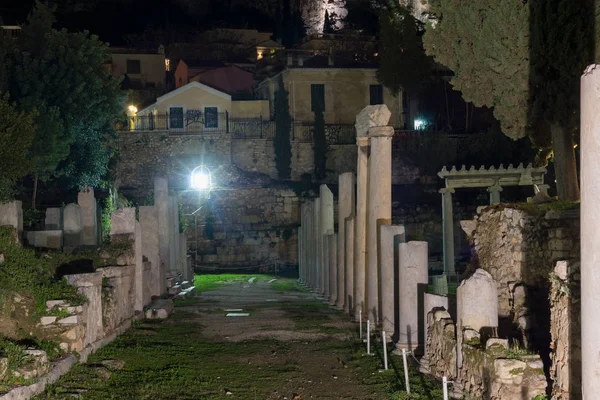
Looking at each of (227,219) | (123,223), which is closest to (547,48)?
(123,223)

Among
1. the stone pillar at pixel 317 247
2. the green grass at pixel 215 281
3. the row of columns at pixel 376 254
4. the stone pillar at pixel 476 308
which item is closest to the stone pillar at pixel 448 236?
the stone pillar at pixel 317 247

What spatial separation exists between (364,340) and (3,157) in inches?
432

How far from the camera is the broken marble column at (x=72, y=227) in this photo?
22891 millimetres

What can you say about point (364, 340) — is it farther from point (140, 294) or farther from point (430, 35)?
point (430, 35)

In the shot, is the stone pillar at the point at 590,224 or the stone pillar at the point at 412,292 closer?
the stone pillar at the point at 590,224

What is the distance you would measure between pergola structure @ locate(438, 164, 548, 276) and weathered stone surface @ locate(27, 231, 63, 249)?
42.7 feet

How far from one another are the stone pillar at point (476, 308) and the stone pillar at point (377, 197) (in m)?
5.68

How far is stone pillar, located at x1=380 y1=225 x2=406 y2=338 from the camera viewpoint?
1512 cm

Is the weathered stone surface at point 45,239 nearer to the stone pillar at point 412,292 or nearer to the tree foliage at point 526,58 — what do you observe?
the tree foliage at point 526,58

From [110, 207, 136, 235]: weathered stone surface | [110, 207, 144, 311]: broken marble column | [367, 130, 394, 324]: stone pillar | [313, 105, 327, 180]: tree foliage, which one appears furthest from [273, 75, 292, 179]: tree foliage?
[367, 130, 394, 324]: stone pillar

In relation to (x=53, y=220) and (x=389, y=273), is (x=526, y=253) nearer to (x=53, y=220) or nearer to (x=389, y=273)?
(x=389, y=273)

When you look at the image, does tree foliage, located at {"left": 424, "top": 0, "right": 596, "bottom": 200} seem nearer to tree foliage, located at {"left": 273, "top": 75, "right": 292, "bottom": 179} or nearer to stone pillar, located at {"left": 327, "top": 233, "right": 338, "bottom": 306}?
stone pillar, located at {"left": 327, "top": 233, "right": 338, "bottom": 306}

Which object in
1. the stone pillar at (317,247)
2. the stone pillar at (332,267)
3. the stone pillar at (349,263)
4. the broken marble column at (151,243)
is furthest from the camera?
the stone pillar at (317,247)

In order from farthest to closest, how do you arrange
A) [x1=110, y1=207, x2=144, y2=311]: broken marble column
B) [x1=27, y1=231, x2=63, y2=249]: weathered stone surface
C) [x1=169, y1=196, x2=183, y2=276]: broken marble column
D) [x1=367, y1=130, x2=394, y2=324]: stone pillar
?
[x1=169, y1=196, x2=183, y2=276]: broken marble column, [x1=27, y1=231, x2=63, y2=249]: weathered stone surface, [x1=110, y1=207, x2=144, y2=311]: broken marble column, [x1=367, y1=130, x2=394, y2=324]: stone pillar
